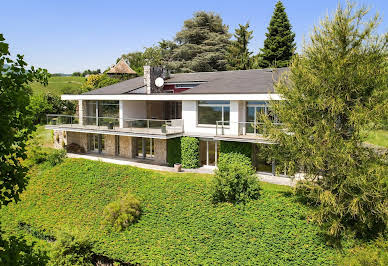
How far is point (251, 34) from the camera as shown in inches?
1762

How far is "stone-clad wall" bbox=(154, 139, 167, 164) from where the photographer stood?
24.8 meters

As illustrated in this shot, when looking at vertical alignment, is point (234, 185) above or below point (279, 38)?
below

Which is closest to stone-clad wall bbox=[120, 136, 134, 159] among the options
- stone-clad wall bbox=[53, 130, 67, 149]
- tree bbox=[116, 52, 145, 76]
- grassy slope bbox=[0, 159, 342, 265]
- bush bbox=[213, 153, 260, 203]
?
grassy slope bbox=[0, 159, 342, 265]

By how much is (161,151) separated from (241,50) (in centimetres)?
2552

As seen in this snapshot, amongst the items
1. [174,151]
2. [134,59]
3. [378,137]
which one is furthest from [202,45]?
[378,137]

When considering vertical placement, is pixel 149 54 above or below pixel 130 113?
above

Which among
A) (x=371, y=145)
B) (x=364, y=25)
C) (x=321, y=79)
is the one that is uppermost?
(x=364, y=25)

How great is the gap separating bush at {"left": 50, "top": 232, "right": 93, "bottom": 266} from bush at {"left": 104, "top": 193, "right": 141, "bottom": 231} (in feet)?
5.00

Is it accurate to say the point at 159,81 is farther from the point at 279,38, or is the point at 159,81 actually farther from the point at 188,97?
the point at 279,38

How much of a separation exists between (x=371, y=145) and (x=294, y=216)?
4.52 meters

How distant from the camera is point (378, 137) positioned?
13.1m

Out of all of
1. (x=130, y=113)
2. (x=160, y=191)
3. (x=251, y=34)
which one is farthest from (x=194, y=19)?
(x=160, y=191)

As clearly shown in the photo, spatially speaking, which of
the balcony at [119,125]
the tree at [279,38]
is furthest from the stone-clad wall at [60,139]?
the tree at [279,38]

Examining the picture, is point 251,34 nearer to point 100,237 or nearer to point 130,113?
point 130,113
